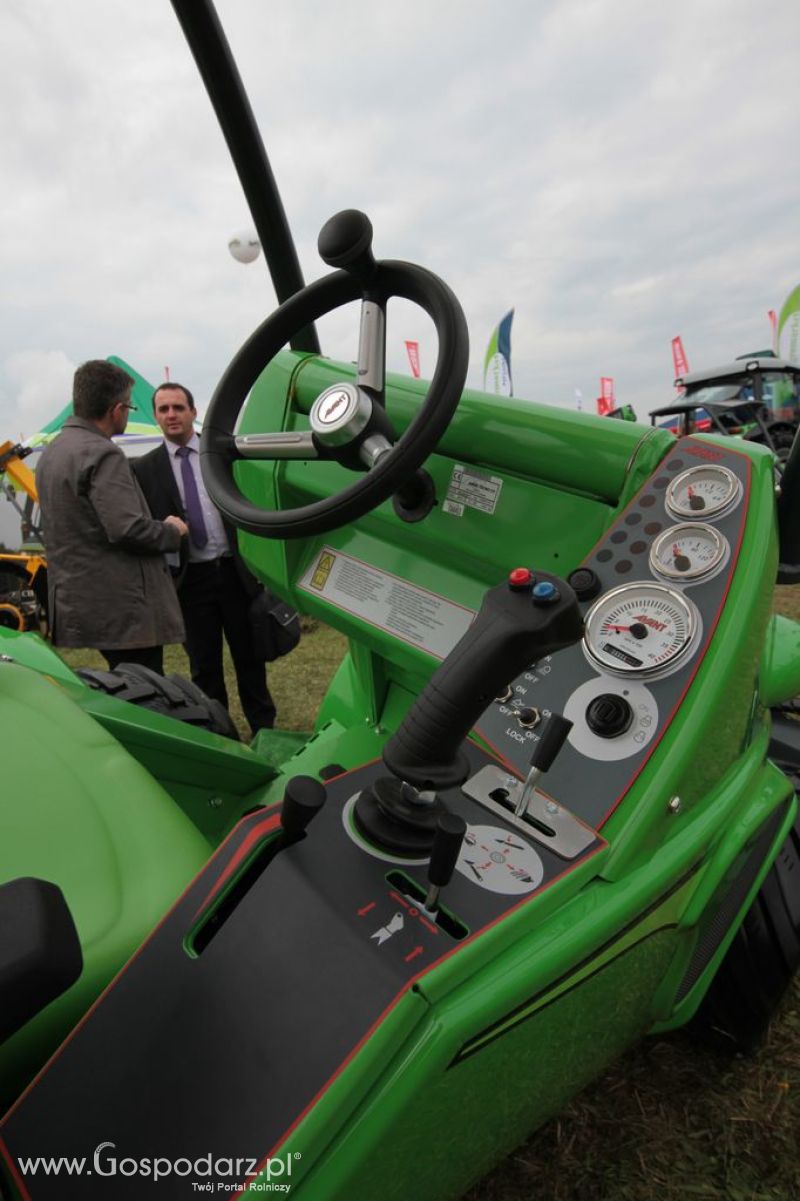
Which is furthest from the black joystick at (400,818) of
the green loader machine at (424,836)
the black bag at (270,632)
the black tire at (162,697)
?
the black bag at (270,632)

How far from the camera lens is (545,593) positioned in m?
0.79

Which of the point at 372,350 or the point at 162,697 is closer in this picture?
the point at 372,350

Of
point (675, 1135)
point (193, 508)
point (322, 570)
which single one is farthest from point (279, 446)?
point (193, 508)

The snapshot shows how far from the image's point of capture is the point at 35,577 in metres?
5.95

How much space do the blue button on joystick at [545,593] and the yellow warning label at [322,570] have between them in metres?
0.84

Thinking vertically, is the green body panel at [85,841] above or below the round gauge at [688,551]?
below

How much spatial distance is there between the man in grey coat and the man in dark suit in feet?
1.19

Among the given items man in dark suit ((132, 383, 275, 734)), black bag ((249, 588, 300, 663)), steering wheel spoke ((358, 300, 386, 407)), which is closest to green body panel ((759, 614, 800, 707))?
steering wheel spoke ((358, 300, 386, 407))

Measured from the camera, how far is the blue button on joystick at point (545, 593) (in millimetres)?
791

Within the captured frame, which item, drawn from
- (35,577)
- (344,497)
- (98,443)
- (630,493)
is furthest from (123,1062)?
(35,577)

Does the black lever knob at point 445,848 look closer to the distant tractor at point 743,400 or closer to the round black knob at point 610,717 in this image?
the round black knob at point 610,717

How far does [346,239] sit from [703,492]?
68cm

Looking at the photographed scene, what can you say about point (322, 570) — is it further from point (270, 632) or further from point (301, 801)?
point (270, 632)

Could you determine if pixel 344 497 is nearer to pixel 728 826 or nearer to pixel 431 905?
pixel 431 905
